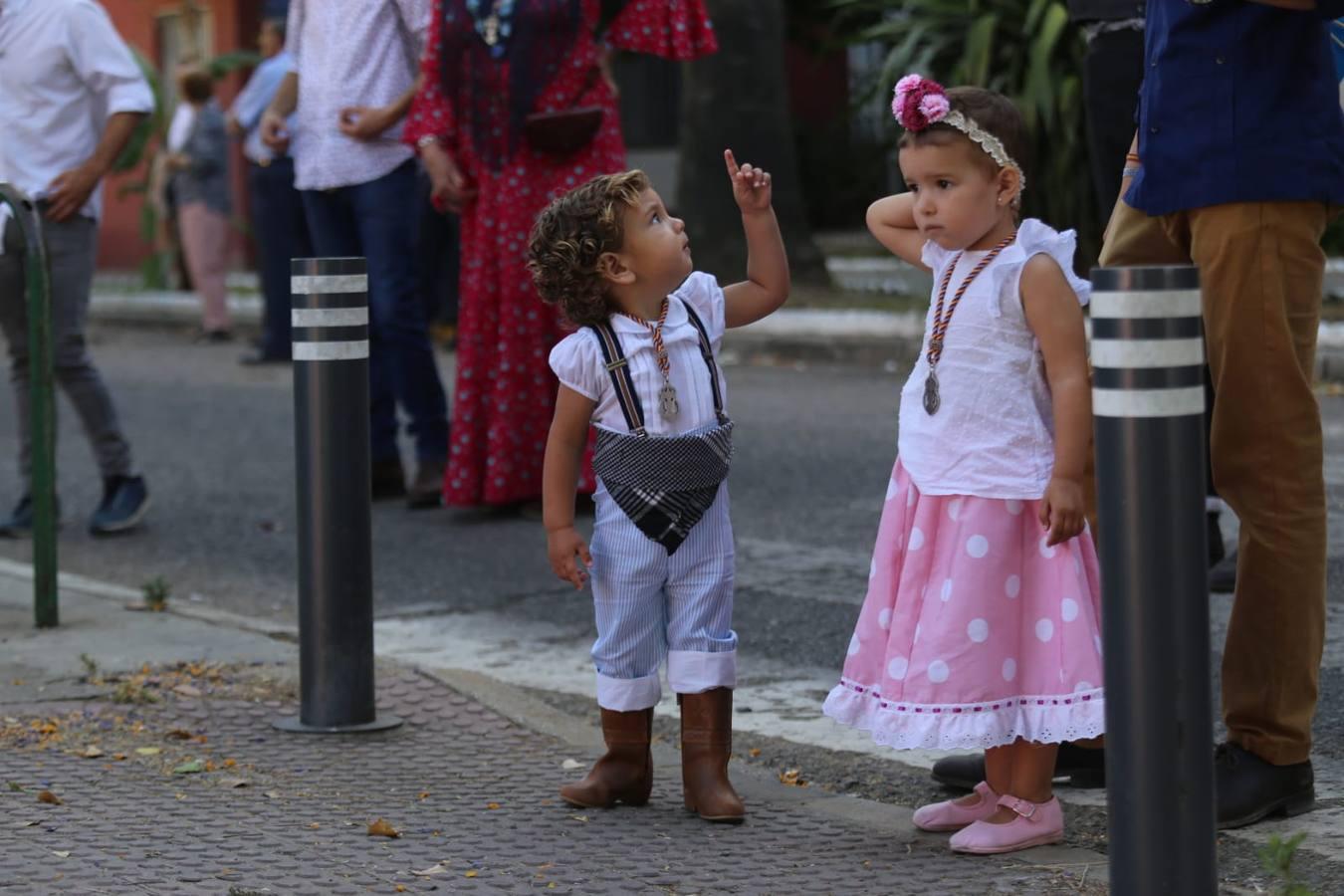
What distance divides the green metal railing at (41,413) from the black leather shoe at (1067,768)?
2.44m

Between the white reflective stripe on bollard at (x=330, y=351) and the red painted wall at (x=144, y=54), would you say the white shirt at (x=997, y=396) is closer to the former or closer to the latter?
the white reflective stripe on bollard at (x=330, y=351)

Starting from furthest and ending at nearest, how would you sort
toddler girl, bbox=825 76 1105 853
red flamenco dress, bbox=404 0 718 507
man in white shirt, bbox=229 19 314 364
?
1. man in white shirt, bbox=229 19 314 364
2. red flamenco dress, bbox=404 0 718 507
3. toddler girl, bbox=825 76 1105 853

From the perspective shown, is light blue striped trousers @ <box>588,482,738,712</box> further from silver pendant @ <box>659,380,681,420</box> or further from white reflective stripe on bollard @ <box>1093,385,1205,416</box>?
white reflective stripe on bollard @ <box>1093,385,1205,416</box>

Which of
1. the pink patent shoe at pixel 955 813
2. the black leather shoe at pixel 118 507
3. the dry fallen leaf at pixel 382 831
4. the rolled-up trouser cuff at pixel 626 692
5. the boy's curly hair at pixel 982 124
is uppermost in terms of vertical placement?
the boy's curly hair at pixel 982 124

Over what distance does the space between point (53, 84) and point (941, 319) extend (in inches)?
161

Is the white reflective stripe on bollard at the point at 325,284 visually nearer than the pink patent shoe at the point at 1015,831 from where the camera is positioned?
No

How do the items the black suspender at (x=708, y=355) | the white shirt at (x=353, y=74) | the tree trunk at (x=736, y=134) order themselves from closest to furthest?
the black suspender at (x=708, y=355)
the white shirt at (x=353, y=74)
the tree trunk at (x=736, y=134)

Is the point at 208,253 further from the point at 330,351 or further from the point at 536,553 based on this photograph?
the point at 330,351

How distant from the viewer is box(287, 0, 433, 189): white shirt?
6.86m

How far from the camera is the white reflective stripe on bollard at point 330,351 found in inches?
163

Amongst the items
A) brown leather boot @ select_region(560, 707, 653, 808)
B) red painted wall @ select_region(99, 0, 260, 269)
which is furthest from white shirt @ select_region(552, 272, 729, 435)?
red painted wall @ select_region(99, 0, 260, 269)

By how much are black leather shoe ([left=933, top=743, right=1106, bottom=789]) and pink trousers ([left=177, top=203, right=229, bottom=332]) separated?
11.9 metres

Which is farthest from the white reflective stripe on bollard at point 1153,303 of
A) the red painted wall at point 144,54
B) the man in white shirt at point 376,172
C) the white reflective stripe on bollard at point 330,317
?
the red painted wall at point 144,54

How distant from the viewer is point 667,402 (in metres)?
3.60
